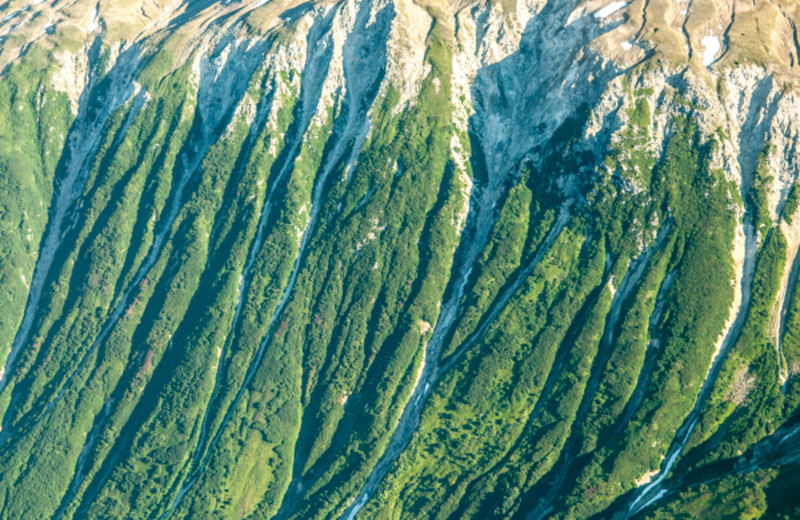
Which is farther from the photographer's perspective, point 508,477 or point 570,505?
Result: point 508,477

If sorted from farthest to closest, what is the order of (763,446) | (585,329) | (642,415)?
(585,329) → (642,415) → (763,446)

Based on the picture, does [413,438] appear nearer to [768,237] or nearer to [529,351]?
[529,351]

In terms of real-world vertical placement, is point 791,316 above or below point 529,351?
below

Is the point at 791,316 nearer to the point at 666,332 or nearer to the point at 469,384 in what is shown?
the point at 666,332

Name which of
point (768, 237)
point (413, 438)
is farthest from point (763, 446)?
point (413, 438)

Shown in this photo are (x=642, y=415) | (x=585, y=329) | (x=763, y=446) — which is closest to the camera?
(x=763, y=446)

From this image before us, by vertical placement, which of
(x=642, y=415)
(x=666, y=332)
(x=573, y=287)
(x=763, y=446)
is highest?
(x=573, y=287)

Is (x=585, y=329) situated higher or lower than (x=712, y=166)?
lower

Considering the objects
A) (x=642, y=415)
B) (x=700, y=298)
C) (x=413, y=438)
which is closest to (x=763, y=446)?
(x=642, y=415)

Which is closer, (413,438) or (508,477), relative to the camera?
(508,477)
